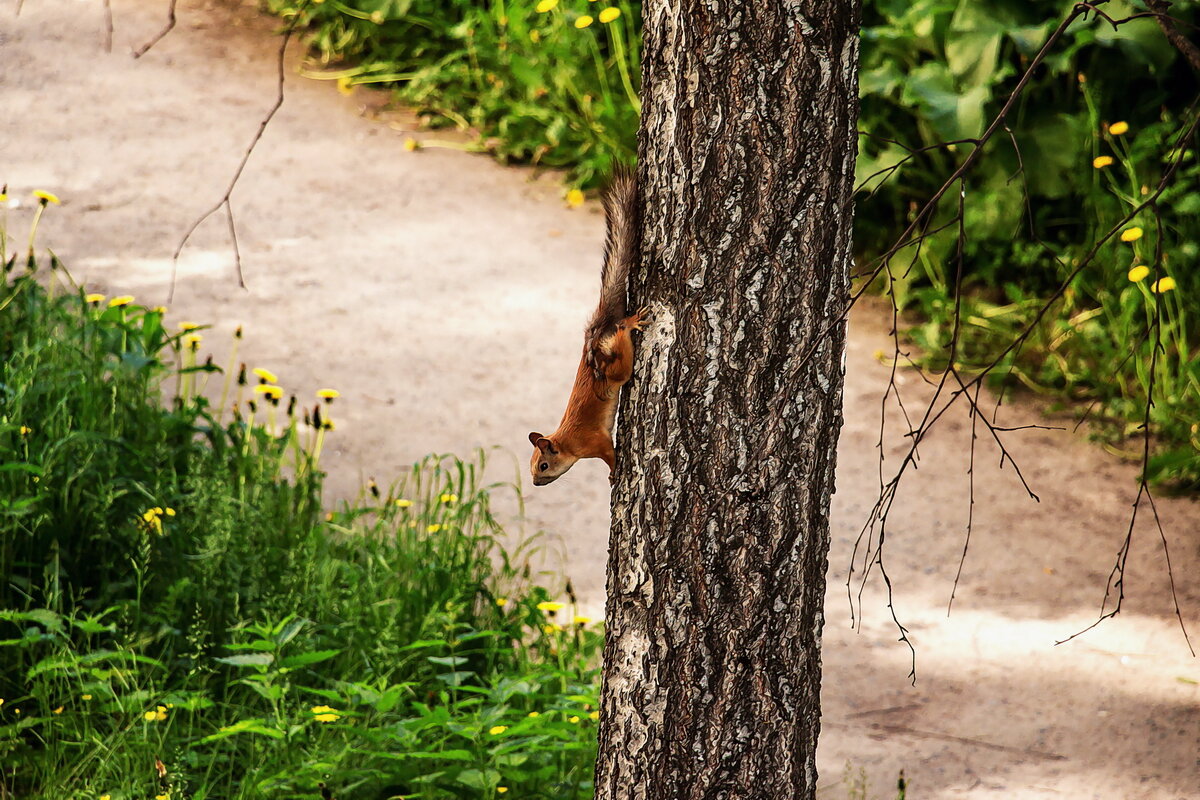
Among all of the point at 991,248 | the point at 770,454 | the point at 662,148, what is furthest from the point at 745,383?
the point at 991,248

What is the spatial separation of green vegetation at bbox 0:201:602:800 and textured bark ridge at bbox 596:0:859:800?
0.62 metres

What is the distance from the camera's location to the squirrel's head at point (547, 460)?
8.29ft

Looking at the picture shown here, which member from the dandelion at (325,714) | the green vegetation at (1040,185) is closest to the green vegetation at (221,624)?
the dandelion at (325,714)

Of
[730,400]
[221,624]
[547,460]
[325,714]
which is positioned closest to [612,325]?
[730,400]

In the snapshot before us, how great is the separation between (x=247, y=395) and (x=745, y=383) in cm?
384

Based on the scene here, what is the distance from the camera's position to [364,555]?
404cm

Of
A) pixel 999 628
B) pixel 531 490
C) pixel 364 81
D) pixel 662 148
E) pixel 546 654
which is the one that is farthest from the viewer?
pixel 364 81

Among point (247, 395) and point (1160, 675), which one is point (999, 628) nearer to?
point (1160, 675)

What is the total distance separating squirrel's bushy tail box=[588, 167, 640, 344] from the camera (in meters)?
2.17

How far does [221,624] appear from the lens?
3.48 meters

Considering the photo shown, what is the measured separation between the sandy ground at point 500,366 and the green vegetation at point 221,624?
31.6 inches

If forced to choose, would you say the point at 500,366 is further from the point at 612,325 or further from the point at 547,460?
the point at 612,325

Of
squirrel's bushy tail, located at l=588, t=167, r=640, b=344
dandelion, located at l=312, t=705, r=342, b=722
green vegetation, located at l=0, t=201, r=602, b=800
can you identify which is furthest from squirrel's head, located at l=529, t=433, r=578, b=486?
dandelion, located at l=312, t=705, r=342, b=722

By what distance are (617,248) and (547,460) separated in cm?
57
